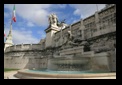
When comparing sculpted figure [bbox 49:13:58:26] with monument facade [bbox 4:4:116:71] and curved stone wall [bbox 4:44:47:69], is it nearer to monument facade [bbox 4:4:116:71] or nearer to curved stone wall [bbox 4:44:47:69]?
monument facade [bbox 4:4:116:71]

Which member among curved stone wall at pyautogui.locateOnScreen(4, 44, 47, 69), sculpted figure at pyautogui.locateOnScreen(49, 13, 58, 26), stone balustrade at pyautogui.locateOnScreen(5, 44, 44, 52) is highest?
sculpted figure at pyautogui.locateOnScreen(49, 13, 58, 26)

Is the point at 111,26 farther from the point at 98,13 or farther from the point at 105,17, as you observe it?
the point at 98,13

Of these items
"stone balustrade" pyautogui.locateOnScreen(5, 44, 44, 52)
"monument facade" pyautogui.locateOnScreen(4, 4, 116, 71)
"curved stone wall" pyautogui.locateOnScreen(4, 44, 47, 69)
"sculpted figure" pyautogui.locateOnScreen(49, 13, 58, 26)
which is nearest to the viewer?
"monument facade" pyautogui.locateOnScreen(4, 4, 116, 71)

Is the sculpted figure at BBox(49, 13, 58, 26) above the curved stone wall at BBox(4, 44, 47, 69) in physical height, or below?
above

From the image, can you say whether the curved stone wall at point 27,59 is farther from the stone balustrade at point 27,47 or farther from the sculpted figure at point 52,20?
the sculpted figure at point 52,20

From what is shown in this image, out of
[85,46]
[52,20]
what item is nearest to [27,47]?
[52,20]

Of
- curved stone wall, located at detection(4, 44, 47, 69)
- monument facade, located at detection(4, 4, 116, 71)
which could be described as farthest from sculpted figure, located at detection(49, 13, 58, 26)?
curved stone wall, located at detection(4, 44, 47, 69)

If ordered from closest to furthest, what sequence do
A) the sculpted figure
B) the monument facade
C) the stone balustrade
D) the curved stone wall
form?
the monument facade
the curved stone wall
the sculpted figure
the stone balustrade

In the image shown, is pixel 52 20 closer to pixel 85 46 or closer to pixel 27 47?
pixel 27 47

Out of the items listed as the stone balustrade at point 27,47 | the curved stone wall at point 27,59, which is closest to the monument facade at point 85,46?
the curved stone wall at point 27,59

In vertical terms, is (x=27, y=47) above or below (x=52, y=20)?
below

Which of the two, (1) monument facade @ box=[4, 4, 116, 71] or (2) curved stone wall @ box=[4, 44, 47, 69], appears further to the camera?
(2) curved stone wall @ box=[4, 44, 47, 69]
